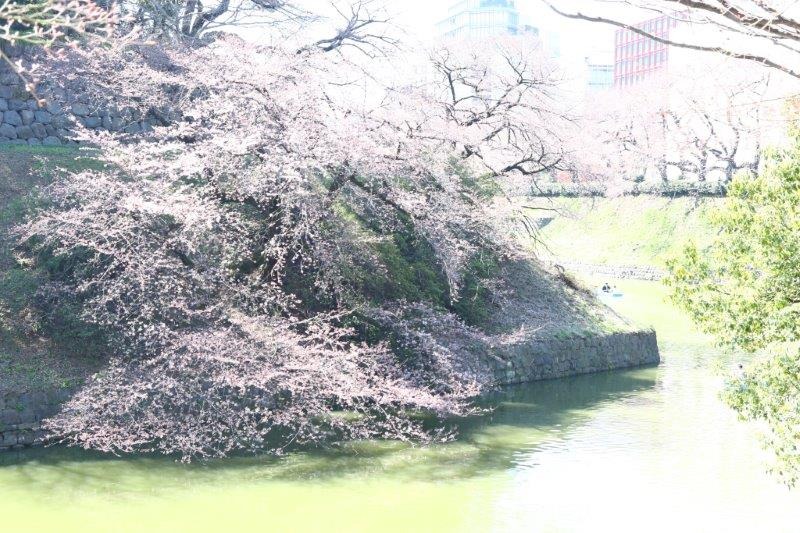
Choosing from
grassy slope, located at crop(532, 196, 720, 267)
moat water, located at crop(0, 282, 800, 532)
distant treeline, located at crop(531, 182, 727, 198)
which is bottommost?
moat water, located at crop(0, 282, 800, 532)

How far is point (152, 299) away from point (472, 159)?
326 inches

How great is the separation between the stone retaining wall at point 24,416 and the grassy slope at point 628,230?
2477 centimetres

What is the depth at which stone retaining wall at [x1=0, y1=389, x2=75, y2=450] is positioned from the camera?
11.0 m


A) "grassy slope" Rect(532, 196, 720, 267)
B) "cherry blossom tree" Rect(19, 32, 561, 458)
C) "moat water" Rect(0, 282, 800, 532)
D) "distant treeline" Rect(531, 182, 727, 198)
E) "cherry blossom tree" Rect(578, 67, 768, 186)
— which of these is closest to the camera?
"moat water" Rect(0, 282, 800, 532)

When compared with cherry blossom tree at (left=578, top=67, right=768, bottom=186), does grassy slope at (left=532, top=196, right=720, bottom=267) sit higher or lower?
lower

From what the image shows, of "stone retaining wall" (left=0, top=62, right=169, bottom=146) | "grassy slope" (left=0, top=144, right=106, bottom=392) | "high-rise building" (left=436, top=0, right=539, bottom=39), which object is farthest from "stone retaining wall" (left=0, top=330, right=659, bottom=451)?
"high-rise building" (left=436, top=0, right=539, bottom=39)

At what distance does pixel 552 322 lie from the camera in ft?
57.3

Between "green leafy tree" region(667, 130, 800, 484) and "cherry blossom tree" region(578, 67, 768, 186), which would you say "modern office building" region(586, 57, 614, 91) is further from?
"green leafy tree" region(667, 130, 800, 484)

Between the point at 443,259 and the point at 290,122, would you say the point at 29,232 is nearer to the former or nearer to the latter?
the point at 290,122

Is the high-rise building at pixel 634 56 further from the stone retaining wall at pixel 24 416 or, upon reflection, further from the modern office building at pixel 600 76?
the stone retaining wall at pixel 24 416

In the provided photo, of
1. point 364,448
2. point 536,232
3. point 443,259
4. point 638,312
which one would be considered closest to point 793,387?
point 364,448

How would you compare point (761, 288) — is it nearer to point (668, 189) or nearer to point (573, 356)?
point (573, 356)

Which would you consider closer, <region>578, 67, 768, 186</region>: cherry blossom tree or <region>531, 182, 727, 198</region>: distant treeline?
<region>578, 67, 768, 186</region>: cherry blossom tree

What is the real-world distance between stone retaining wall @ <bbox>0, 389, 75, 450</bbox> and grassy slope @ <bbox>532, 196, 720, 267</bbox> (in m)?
24.8
